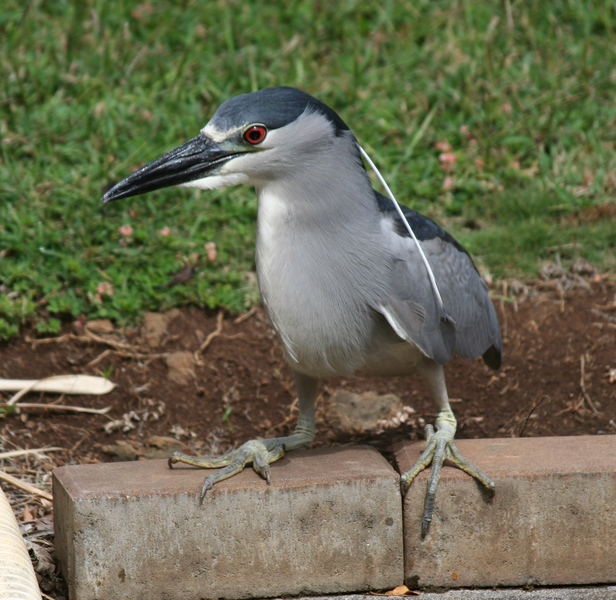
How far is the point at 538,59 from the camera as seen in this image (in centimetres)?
573

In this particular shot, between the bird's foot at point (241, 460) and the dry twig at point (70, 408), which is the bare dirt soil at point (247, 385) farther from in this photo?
the bird's foot at point (241, 460)

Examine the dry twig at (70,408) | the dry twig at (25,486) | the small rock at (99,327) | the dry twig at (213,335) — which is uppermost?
the small rock at (99,327)

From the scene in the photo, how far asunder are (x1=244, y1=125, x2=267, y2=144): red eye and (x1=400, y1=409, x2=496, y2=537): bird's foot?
1.23 meters

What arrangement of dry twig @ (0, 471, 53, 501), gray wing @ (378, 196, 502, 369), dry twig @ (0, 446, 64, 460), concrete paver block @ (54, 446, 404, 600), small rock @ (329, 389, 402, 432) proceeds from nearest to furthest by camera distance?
concrete paver block @ (54, 446, 404, 600) < gray wing @ (378, 196, 502, 369) < dry twig @ (0, 471, 53, 501) < dry twig @ (0, 446, 64, 460) < small rock @ (329, 389, 402, 432)

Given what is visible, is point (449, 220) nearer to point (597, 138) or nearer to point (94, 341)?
point (597, 138)

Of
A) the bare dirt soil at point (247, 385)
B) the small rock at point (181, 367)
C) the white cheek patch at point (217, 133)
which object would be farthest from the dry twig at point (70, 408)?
the white cheek patch at point (217, 133)

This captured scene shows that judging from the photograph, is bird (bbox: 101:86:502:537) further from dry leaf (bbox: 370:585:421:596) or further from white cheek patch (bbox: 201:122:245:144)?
dry leaf (bbox: 370:585:421:596)

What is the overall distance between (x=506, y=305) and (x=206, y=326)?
167cm

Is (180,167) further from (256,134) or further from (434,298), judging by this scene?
(434,298)

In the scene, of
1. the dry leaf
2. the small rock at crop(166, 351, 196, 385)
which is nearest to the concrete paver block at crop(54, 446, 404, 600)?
the dry leaf

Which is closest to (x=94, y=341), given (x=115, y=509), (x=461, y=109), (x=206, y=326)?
(x=206, y=326)

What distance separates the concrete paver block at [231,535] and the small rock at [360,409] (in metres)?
1.15

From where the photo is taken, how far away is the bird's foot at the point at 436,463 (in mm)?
2443

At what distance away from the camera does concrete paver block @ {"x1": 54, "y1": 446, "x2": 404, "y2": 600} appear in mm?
2338
